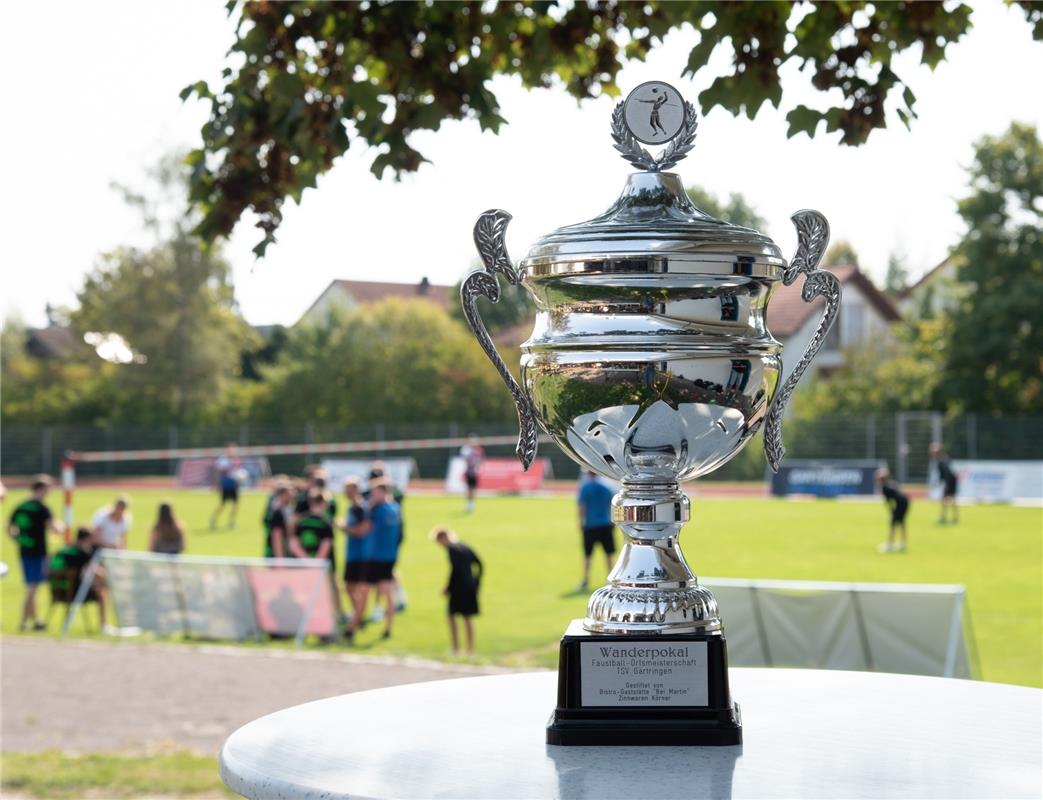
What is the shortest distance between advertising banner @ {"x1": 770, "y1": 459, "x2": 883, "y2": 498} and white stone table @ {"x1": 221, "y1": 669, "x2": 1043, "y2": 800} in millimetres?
37227

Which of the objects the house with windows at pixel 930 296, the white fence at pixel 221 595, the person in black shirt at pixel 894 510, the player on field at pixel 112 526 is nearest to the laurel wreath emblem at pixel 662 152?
the white fence at pixel 221 595

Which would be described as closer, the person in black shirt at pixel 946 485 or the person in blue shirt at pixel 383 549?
the person in blue shirt at pixel 383 549

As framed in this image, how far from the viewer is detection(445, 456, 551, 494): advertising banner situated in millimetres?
44156

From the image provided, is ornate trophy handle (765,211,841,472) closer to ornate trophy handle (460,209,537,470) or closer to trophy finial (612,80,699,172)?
trophy finial (612,80,699,172)

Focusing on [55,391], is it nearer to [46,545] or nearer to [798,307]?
[798,307]

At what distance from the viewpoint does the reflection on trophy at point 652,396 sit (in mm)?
2674

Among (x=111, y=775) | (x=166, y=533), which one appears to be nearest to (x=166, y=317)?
(x=166, y=533)

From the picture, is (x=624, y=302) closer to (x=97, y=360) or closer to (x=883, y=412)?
(x=883, y=412)

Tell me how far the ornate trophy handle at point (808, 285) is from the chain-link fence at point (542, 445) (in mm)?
31089

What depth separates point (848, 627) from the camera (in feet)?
35.6

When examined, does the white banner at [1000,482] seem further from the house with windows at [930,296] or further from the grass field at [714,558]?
the house with windows at [930,296]

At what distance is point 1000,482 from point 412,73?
3450 centimetres

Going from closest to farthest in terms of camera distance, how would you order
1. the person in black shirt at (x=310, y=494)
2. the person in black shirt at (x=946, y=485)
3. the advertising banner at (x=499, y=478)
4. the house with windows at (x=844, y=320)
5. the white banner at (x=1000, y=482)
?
the person in black shirt at (x=310, y=494)
the person in black shirt at (x=946, y=485)
the white banner at (x=1000, y=482)
the advertising banner at (x=499, y=478)
the house with windows at (x=844, y=320)

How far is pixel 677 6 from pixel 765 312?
366 centimetres
